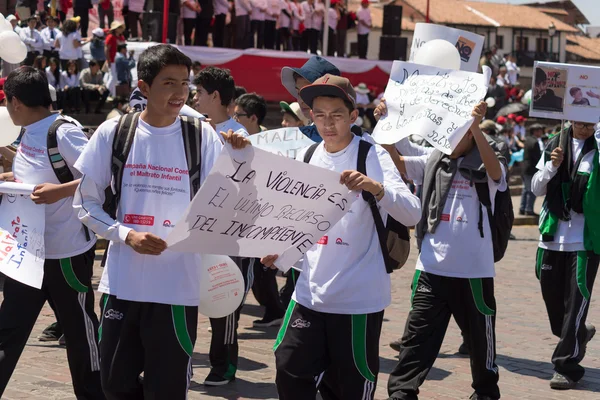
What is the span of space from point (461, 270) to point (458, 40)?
5.21ft

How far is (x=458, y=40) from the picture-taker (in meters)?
6.95

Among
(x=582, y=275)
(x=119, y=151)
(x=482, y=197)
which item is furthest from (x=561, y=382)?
(x=119, y=151)

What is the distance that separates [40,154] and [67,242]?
0.49 meters

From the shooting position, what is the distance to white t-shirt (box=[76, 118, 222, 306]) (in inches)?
169

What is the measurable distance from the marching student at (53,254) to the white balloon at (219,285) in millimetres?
764

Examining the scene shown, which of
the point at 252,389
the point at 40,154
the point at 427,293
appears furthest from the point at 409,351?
the point at 40,154

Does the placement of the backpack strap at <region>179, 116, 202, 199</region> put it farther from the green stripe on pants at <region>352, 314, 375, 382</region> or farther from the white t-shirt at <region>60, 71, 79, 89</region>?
the white t-shirt at <region>60, 71, 79, 89</region>

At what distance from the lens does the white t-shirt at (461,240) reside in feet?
21.0

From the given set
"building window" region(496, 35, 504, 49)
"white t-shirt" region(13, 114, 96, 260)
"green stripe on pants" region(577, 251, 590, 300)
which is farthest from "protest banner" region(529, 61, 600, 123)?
"building window" region(496, 35, 504, 49)

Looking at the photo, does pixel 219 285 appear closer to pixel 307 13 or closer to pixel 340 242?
pixel 340 242

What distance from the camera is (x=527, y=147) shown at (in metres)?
19.8

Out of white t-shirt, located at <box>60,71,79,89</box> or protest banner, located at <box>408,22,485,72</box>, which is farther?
white t-shirt, located at <box>60,71,79,89</box>

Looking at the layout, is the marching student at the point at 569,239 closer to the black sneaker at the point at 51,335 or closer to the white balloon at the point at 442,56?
the white balloon at the point at 442,56

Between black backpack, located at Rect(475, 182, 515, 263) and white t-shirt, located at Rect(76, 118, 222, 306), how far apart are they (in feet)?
8.47
